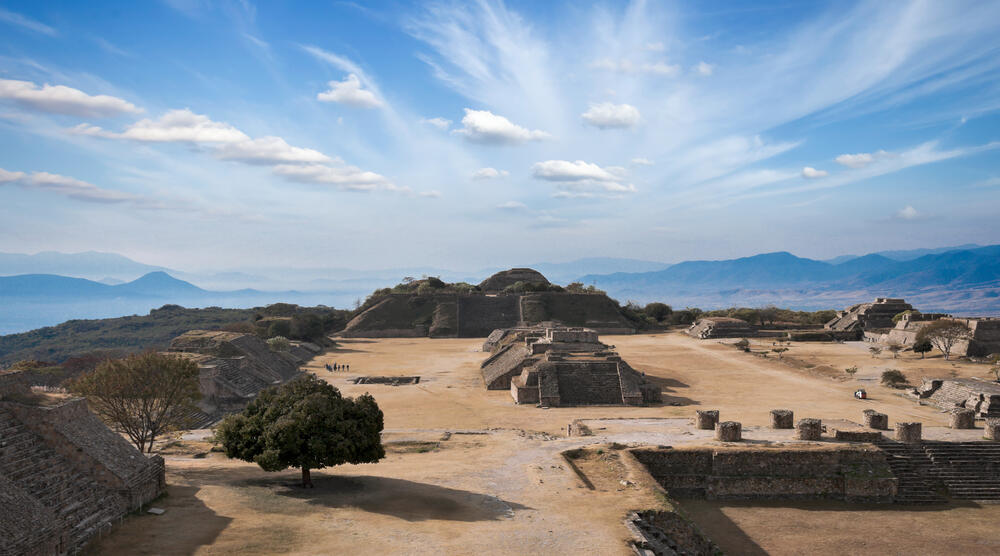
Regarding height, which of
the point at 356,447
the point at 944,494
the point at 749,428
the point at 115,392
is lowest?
the point at 944,494

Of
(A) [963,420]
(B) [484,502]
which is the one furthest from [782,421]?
(B) [484,502]

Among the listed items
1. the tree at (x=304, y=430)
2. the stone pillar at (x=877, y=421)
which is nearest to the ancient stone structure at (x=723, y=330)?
the stone pillar at (x=877, y=421)

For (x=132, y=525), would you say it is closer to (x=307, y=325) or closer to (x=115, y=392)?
(x=115, y=392)

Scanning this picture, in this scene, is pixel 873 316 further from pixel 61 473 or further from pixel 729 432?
pixel 61 473

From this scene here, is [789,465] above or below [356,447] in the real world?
below

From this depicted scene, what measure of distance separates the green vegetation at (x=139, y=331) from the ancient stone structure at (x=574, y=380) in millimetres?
34777

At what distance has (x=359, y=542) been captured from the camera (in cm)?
1396

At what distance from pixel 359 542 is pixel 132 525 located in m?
5.31

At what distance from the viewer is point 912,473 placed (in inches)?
890

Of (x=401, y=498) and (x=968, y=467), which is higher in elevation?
(x=401, y=498)

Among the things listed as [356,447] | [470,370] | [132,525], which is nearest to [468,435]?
[356,447]

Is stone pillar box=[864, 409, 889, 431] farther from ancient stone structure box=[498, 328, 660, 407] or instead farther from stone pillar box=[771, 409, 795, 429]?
ancient stone structure box=[498, 328, 660, 407]

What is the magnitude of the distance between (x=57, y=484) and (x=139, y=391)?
7.73 meters

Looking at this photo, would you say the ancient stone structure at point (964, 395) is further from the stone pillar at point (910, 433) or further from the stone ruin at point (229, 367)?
the stone ruin at point (229, 367)
